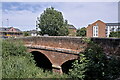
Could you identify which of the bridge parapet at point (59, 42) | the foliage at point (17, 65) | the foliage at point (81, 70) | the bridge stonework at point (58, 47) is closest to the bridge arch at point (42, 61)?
the bridge stonework at point (58, 47)

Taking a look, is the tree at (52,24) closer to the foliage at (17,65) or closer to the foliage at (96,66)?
the foliage at (17,65)

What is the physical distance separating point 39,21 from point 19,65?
785 inches

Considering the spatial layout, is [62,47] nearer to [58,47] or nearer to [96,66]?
[58,47]

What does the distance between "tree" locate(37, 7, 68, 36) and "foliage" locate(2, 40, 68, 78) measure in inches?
559

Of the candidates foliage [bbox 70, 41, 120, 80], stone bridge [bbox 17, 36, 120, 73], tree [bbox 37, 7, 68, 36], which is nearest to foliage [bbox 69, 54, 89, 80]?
foliage [bbox 70, 41, 120, 80]

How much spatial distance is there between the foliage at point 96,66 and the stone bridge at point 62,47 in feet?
1.24

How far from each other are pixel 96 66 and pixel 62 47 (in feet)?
10.4

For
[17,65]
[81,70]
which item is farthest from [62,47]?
[17,65]

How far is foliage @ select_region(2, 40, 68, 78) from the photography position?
7192 millimetres

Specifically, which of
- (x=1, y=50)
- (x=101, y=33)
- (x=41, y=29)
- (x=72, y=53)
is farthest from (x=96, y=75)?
(x=101, y=33)

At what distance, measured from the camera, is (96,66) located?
18.5 feet

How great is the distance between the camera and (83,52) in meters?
6.79

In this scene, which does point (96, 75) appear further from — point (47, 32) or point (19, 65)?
point (47, 32)

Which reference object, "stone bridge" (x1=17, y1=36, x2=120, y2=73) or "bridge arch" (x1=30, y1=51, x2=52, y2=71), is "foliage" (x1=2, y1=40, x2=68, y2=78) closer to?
"stone bridge" (x1=17, y1=36, x2=120, y2=73)
